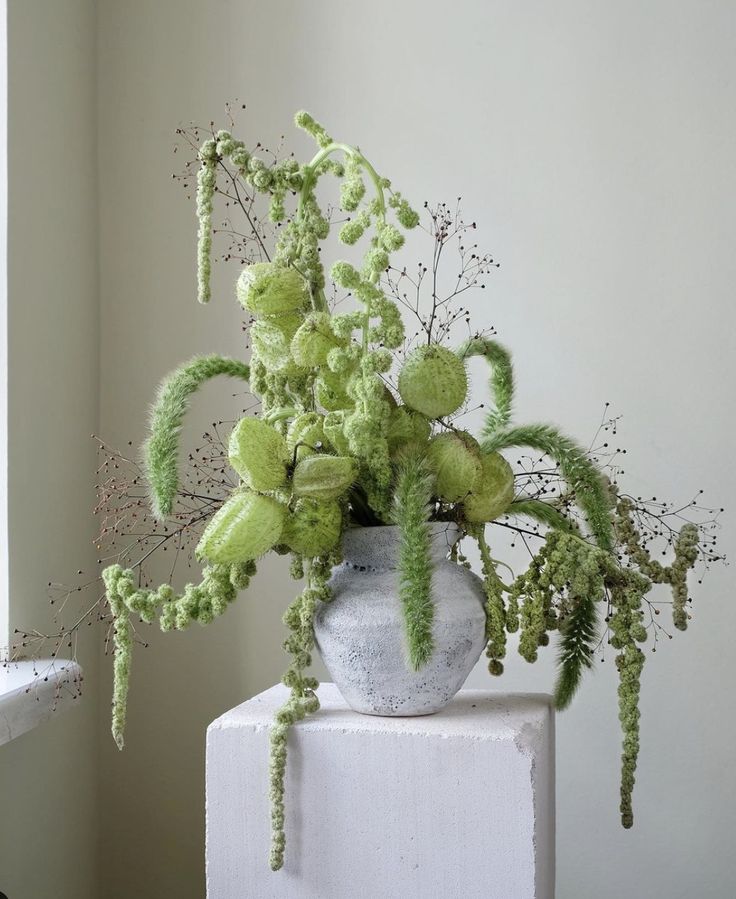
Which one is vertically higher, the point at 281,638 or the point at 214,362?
the point at 214,362

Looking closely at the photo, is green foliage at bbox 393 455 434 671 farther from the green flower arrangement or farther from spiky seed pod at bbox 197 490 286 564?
spiky seed pod at bbox 197 490 286 564

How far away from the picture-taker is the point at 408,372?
3.13 feet

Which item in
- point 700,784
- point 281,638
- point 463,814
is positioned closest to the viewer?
point 463,814

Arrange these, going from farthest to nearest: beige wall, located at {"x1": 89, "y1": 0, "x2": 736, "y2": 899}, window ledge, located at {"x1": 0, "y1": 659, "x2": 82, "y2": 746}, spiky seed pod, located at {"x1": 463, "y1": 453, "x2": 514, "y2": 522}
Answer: beige wall, located at {"x1": 89, "y1": 0, "x2": 736, "y2": 899} < window ledge, located at {"x1": 0, "y1": 659, "x2": 82, "y2": 746} < spiky seed pod, located at {"x1": 463, "y1": 453, "x2": 514, "y2": 522}

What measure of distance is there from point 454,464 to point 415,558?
10 cm

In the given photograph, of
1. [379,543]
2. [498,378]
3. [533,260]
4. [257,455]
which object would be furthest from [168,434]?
[533,260]

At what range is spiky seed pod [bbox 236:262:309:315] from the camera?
949mm

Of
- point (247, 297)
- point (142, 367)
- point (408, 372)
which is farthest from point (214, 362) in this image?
point (142, 367)

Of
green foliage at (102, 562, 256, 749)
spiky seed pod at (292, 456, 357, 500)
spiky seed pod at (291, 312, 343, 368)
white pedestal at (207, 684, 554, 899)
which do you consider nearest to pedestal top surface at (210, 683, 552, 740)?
white pedestal at (207, 684, 554, 899)

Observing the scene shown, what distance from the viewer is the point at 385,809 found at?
3.11 ft

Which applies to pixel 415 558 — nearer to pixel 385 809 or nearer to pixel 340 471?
pixel 340 471

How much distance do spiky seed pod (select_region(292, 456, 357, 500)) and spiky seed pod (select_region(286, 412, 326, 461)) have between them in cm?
3

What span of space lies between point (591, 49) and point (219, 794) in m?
1.23

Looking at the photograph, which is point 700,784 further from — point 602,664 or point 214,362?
point 214,362
